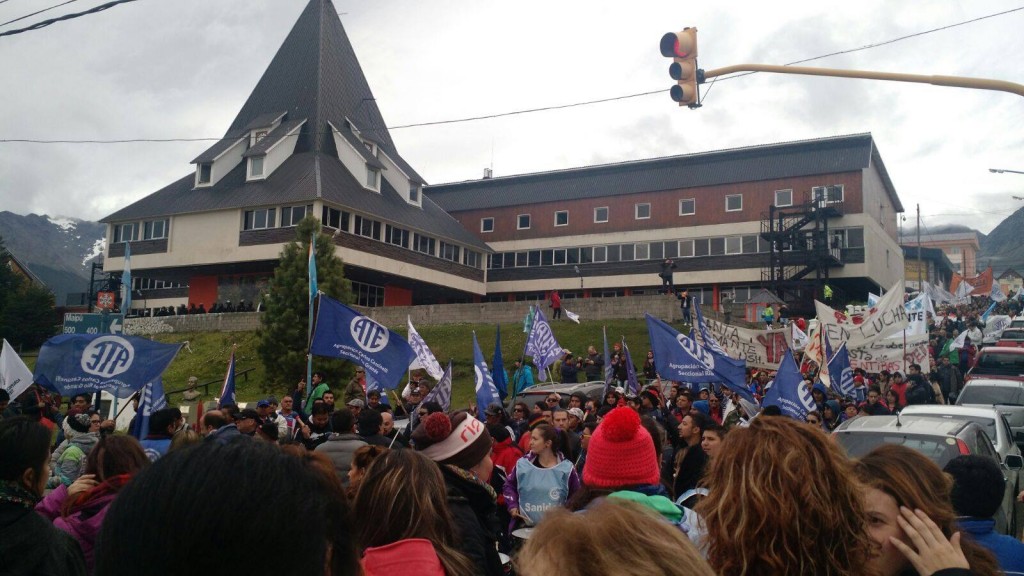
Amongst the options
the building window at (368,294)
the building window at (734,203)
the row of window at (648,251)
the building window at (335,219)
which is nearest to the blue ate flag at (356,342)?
the building window at (335,219)

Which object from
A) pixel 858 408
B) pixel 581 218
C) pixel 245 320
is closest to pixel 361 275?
pixel 245 320

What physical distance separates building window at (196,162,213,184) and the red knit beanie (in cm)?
5234

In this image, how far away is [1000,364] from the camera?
2256 centimetres

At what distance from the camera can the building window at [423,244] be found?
5259cm

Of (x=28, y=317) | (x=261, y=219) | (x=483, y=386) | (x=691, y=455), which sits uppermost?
(x=261, y=219)

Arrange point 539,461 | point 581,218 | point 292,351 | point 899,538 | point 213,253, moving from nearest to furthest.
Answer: point 899,538, point 539,461, point 292,351, point 213,253, point 581,218

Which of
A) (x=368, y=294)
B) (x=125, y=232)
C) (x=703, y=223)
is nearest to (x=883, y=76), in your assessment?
(x=368, y=294)

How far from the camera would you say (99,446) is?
16.2 ft

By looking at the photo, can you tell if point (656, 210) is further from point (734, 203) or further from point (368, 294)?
point (368, 294)

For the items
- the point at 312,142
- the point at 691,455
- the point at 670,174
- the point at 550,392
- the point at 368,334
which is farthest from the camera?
the point at 670,174

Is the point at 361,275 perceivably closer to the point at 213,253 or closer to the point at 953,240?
the point at 213,253

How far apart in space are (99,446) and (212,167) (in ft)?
166

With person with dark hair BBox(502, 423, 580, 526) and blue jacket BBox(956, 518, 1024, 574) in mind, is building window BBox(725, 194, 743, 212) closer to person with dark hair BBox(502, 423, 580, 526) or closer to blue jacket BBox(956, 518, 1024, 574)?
person with dark hair BBox(502, 423, 580, 526)

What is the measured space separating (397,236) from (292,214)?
706 centimetres
